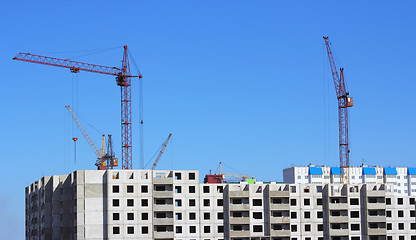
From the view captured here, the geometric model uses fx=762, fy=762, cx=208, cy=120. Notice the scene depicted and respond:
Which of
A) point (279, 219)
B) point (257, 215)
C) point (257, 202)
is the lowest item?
point (279, 219)

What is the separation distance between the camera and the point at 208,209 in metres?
170

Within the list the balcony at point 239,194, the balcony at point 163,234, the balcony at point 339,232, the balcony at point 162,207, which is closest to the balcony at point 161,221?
the balcony at point 163,234

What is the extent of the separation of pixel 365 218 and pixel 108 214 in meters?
59.1

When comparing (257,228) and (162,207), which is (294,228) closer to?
(257,228)

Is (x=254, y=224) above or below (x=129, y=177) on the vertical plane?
below

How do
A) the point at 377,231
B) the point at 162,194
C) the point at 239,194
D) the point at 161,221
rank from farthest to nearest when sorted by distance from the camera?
1. the point at 377,231
2. the point at 239,194
3. the point at 162,194
4. the point at 161,221

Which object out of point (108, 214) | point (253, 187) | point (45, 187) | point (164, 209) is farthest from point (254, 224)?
point (45, 187)

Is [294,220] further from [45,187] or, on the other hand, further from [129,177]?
[45,187]

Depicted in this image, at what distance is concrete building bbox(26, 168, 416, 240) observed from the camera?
164 meters

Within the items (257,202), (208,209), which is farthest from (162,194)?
(257,202)

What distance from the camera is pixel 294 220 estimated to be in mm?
173625

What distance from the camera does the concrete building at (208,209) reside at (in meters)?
164

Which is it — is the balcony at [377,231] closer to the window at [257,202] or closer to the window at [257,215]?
the window at [257,215]

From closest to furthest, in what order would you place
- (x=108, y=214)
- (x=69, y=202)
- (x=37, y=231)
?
1. (x=108, y=214)
2. (x=69, y=202)
3. (x=37, y=231)
